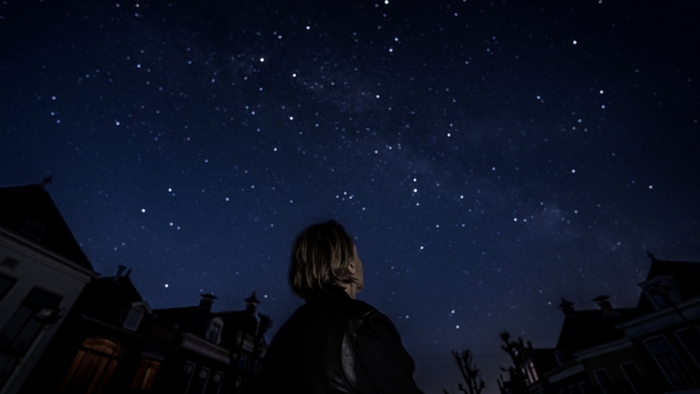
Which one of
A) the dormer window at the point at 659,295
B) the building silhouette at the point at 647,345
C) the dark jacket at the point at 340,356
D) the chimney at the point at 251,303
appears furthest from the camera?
the chimney at the point at 251,303

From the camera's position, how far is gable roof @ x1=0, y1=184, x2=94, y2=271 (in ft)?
49.3

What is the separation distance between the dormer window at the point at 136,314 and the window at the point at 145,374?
7.84 feet

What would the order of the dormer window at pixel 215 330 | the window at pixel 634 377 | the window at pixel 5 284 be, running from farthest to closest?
the dormer window at pixel 215 330 < the window at pixel 634 377 < the window at pixel 5 284

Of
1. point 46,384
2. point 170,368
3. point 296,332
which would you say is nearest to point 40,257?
point 46,384

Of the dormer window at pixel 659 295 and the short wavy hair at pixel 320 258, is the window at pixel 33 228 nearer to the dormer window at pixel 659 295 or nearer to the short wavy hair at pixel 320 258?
the short wavy hair at pixel 320 258

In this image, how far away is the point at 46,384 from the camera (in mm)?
14727

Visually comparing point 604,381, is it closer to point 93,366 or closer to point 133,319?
point 133,319

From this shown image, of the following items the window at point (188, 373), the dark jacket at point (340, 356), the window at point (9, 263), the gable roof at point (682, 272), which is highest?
the gable roof at point (682, 272)

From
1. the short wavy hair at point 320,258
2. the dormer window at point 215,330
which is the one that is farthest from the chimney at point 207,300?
the short wavy hair at point 320,258

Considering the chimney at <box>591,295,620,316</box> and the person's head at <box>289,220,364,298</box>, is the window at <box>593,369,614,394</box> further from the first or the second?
the person's head at <box>289,220,364,298</box>

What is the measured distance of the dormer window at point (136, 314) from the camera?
19172mm

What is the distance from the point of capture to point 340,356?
1.31 m

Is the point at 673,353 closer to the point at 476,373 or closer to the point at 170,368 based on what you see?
the point at 476,373

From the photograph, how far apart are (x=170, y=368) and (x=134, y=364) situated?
9.20 ft
